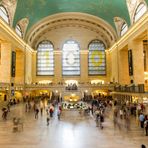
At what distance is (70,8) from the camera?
1340 inches

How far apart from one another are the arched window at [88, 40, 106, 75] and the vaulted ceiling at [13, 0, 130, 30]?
9.29 meters

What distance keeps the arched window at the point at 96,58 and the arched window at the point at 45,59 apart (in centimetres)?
795

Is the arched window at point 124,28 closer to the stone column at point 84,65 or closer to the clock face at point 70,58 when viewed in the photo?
the stone column at point 84,65

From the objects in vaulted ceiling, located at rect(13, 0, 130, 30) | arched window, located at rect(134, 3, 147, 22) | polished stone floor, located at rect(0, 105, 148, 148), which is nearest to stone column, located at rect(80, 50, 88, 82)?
vaulted ceiling, located at rect(13, 0, 130, 30)

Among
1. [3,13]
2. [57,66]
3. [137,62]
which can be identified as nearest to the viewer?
[3,13]

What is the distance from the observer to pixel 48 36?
4384 cm

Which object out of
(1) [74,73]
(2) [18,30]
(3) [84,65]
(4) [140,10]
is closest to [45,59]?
(1) [74,73]

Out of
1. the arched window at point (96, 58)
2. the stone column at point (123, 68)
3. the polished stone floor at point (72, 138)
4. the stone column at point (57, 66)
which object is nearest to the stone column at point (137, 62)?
the stone column at point (123, 68)

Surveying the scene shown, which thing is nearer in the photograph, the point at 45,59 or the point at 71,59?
the point at 71,59

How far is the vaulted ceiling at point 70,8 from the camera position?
29002 mm

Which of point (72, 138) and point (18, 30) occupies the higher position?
point (18, 30)

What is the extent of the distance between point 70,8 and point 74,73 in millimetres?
14413

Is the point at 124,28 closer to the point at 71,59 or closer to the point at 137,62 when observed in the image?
the point at 137,62

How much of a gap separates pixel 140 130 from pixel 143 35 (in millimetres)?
17032
